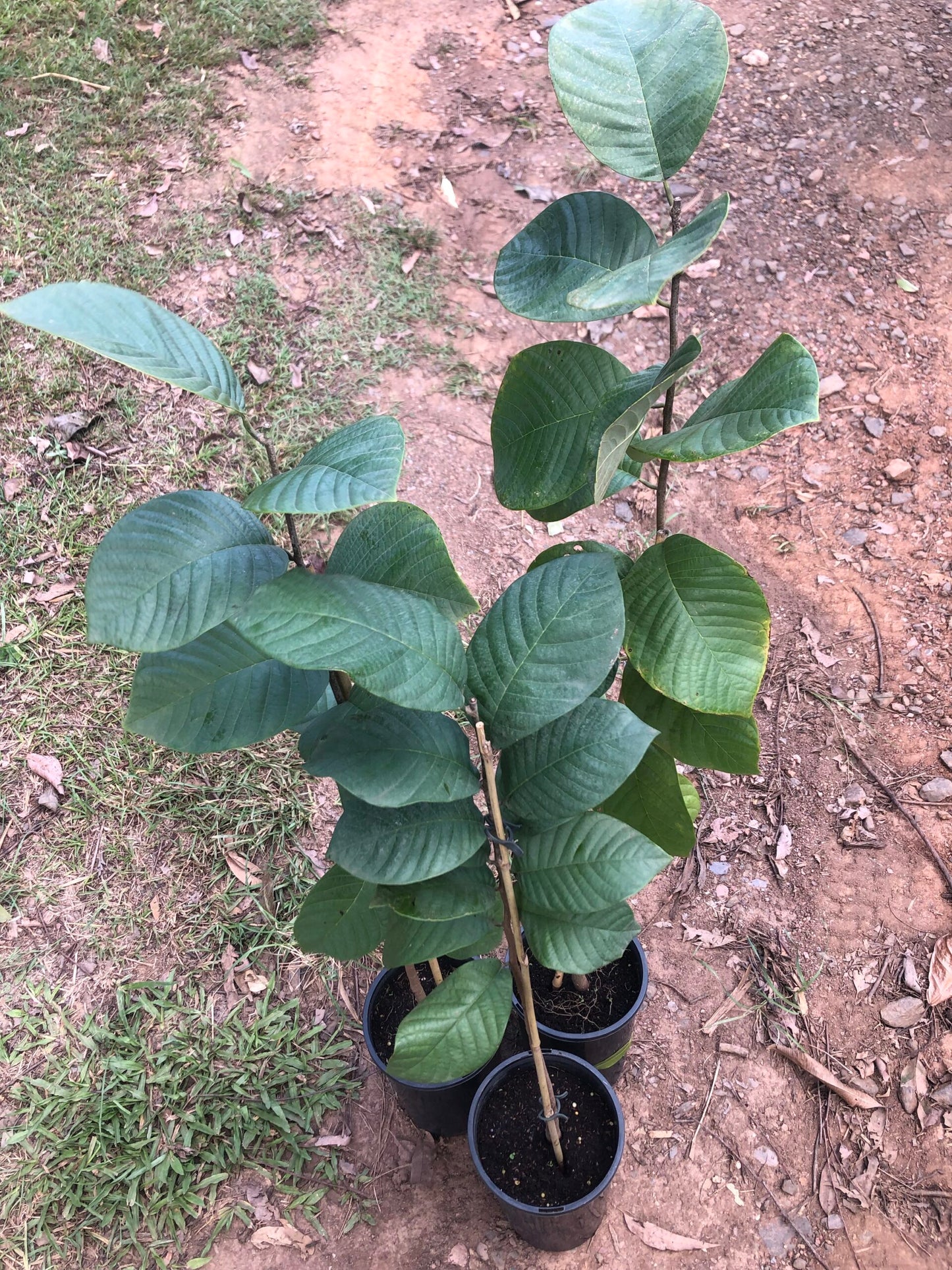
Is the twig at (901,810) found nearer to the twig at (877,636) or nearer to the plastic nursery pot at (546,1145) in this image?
the twig at (877,636)

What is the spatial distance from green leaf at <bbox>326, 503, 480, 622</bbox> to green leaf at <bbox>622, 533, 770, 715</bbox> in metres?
0.33

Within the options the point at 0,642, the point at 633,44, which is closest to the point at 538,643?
the point at 633,44

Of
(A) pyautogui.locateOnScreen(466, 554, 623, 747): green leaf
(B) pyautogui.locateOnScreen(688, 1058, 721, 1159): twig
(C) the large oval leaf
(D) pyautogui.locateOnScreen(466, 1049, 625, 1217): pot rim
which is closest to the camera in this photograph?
(A) pyautogui.locateOnScreen(466, 554, 623, 747): green leaf

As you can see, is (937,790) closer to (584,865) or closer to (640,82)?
(584,865)

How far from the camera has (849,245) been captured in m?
3.50

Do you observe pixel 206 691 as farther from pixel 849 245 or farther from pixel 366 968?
pixel 849 245

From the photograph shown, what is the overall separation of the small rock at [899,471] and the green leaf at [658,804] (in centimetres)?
203

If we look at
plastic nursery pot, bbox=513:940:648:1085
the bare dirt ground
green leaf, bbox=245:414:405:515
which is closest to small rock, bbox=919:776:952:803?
the bare dirt ground

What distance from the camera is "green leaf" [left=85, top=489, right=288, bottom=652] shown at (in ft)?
2.91

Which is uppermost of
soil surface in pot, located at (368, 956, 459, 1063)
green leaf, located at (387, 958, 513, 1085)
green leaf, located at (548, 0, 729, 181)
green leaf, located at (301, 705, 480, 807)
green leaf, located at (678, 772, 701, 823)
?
green leaf, located at (548, 0, 729, 181)

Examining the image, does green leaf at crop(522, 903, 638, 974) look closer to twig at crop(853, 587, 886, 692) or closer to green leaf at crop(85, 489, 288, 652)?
green leaf at crop(85, 489, 288, 652)

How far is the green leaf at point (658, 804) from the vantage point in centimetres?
132

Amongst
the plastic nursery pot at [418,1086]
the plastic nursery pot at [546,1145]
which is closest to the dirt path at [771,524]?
the plastic nursery pot at [418,1086]

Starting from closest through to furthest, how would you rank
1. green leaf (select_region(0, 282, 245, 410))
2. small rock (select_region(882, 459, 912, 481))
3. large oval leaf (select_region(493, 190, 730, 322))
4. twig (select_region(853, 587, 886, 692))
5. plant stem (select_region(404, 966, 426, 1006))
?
green leaf (select_region(0, 282, 245, 410)), large oval leaf (select_region(493, 190, 730, 322)), plant stem (select_region(404, 966, 426, 1006)), twig (select_region(853, 587, 886, 692)), small rock (select_region(882, 459, 912, 481))
